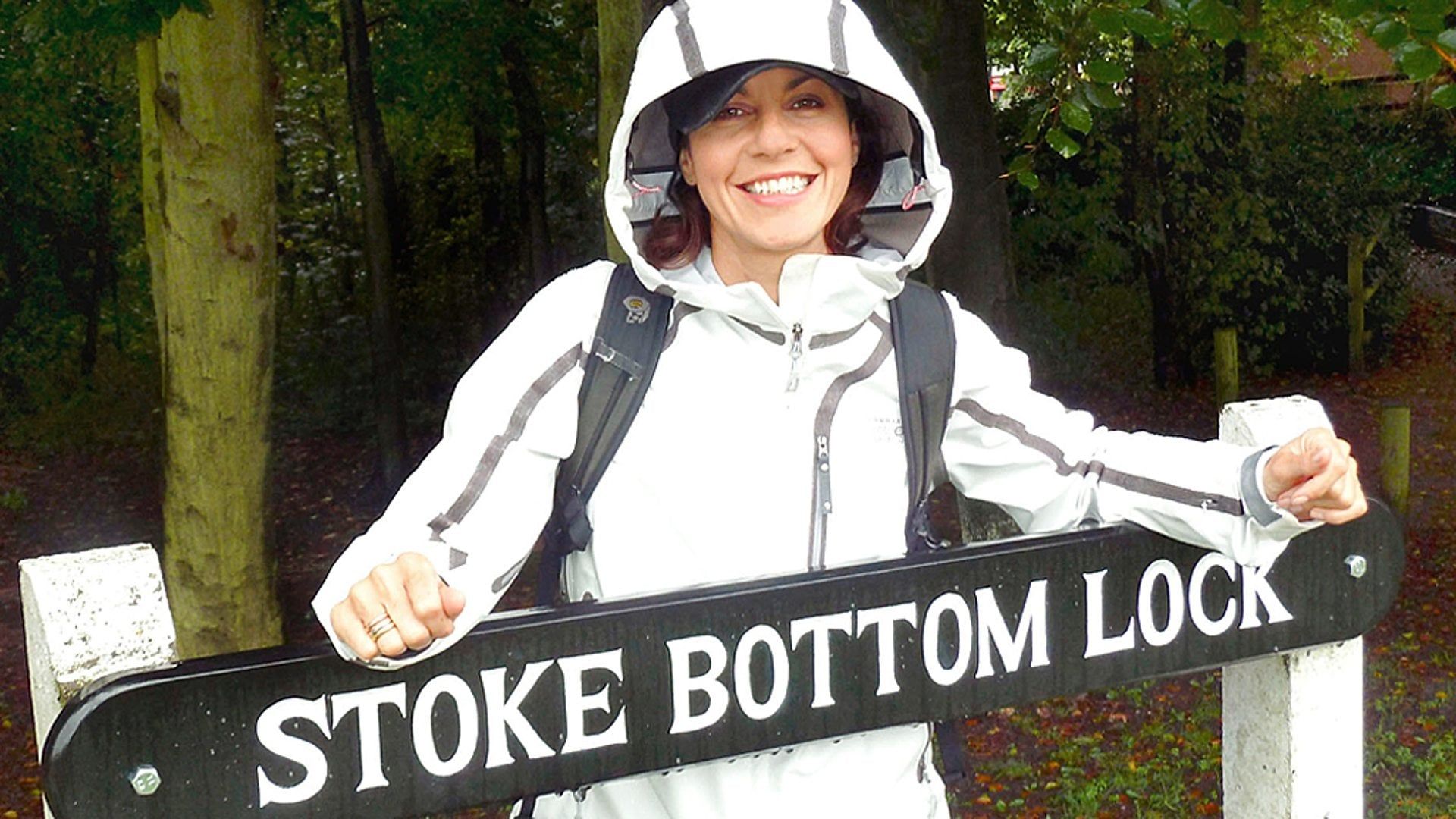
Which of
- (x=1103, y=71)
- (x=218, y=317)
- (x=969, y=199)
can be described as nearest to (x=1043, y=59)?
(x=1103, y=71)

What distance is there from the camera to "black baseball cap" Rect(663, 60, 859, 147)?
6.91 feet

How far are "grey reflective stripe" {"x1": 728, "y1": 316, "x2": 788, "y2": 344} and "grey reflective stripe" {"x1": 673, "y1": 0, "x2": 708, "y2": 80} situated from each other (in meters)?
0.32

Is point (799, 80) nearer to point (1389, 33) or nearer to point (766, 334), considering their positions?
point (766, 334)

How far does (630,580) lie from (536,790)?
1.04ft

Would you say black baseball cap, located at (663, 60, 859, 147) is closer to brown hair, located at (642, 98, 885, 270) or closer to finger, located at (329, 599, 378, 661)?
brown hair, located at (642, 98, 885, 270)

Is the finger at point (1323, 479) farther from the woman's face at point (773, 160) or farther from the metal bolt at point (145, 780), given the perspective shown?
the metal bolt at point (145, 780)

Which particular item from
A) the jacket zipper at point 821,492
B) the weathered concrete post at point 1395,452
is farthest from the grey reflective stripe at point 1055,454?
the weathered concrete post at point 1395,452

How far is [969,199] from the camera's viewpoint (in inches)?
283

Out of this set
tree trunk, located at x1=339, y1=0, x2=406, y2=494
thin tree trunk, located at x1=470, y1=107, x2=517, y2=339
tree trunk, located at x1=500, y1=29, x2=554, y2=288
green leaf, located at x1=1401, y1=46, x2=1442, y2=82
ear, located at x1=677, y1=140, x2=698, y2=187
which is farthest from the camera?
thin tree trunk, located at x1=470, y1=107, x2=517, y2=339

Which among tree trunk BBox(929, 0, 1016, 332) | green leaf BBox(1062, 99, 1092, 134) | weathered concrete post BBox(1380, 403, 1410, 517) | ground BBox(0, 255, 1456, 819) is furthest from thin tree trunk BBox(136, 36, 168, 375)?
weathered concrete post BBox(1380, 403, 1410, 517)

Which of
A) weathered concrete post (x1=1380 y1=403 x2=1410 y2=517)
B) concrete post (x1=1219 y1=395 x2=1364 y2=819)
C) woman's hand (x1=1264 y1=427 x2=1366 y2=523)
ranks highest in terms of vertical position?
woman's hand (x1=1264 y1=427 x2=1366 y2=523)

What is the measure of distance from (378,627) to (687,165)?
0.85 m

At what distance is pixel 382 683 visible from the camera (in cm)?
188

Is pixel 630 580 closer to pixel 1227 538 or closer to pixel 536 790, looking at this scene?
pixel 536 790
